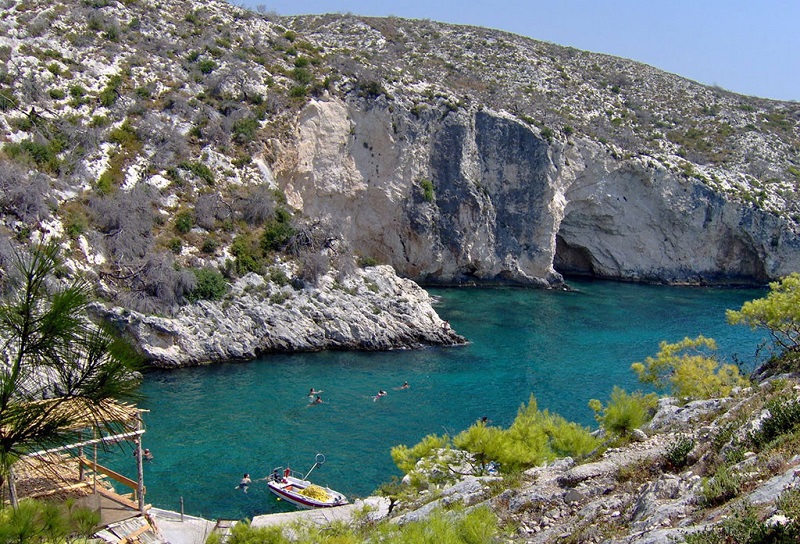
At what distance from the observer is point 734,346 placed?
35125 mm

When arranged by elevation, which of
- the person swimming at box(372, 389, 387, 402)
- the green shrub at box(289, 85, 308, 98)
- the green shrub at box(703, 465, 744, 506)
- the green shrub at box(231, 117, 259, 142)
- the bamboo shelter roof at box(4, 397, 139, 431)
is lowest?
the person swimming at box(372, 389, 387, 402)

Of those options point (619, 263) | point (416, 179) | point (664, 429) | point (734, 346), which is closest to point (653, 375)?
point (664, 429)

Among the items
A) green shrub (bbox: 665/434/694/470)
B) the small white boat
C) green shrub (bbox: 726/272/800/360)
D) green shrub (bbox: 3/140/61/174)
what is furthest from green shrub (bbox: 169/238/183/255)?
green shrub (bbox: 665/434/694/470)

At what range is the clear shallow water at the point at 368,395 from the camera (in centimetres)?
2052

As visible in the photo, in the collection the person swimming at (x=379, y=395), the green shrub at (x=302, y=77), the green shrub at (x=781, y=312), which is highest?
the green shrub at (x=302, y=77)

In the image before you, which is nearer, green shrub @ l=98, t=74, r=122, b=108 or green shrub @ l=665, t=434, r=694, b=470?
green shrub @ l=665, t=434, r=694, b=470

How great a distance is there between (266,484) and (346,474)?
2.54 metres

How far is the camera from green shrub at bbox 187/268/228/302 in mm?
32125

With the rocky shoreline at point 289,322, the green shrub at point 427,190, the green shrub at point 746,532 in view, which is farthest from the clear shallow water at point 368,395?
the green shrub at point 746,532

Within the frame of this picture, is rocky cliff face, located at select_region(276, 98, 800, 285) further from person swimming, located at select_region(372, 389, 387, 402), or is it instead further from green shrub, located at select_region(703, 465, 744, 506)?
green shrub, located at select_region(703, 465, 744, 506)

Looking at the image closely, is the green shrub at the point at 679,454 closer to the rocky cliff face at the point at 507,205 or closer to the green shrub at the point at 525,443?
the green shrub at the point at 525,443

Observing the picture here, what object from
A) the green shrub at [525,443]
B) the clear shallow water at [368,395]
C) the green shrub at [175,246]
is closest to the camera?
the green shrub at [525,443]

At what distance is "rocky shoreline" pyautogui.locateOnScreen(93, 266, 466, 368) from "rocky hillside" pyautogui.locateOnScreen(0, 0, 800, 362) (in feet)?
0.65

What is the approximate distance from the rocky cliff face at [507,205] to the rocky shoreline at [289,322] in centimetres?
911
